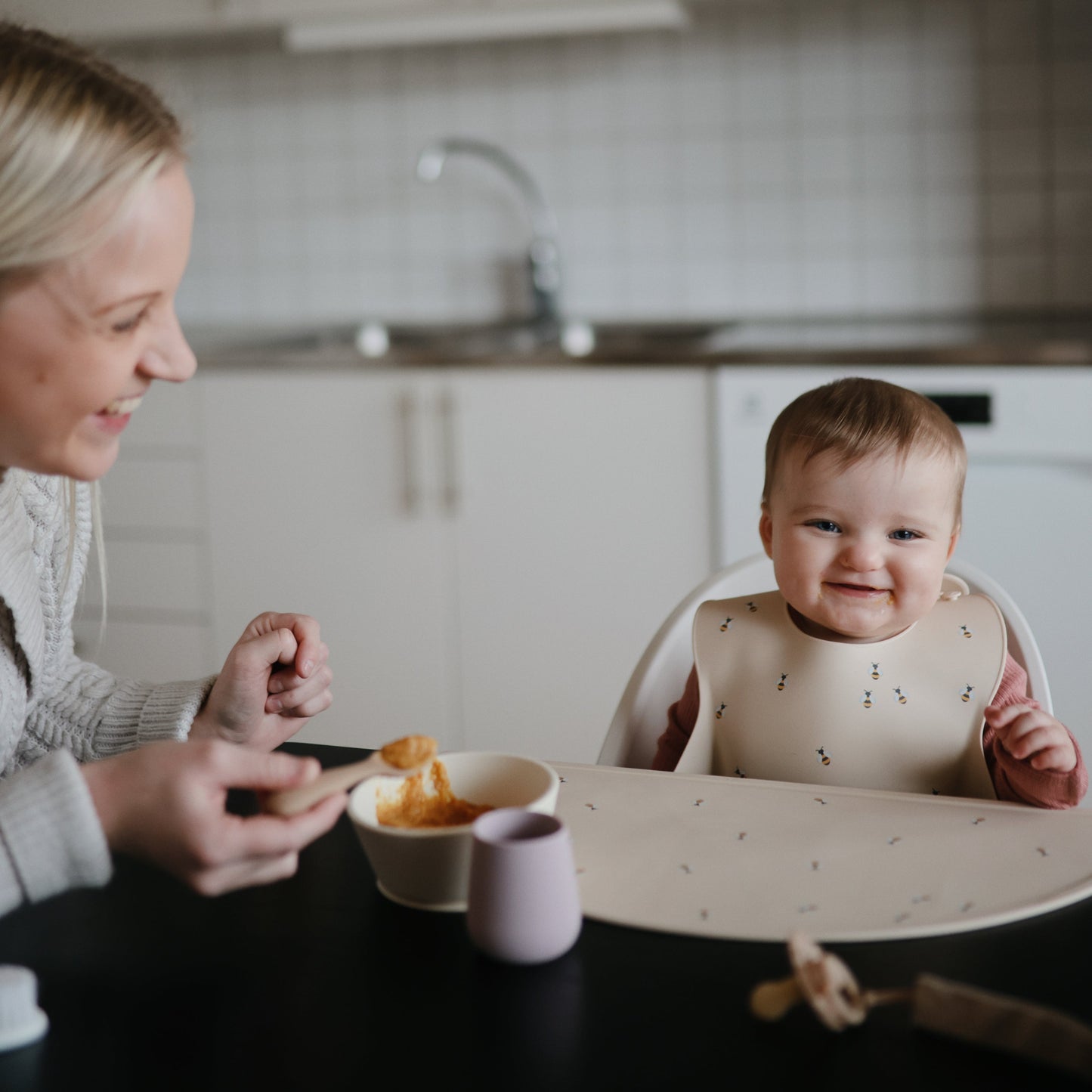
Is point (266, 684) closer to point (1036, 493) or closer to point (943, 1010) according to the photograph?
point (943, 1010)

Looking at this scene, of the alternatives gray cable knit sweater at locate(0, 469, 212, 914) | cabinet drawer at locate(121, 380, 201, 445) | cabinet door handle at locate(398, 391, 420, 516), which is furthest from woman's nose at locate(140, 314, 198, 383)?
cabinet drawer at locate(121, 380, 201, 445)

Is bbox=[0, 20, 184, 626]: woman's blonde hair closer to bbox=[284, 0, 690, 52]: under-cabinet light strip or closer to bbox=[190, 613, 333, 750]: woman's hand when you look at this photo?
bbox=[190, 613, 333, 750]: woman's hand

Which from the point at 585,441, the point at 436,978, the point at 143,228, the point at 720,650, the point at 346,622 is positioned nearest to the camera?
the point at 436,978

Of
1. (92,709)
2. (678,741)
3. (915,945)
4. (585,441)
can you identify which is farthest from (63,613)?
(585,441)

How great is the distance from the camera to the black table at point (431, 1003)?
647 millimetres

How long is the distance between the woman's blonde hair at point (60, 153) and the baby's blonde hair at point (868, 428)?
0.61 meters

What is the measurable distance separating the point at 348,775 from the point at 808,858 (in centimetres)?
32

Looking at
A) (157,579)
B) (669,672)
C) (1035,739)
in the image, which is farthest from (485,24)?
(1035,739)

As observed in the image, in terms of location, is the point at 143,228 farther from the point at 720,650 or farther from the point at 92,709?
the point at 720,650

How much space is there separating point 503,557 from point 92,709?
1.47 meters

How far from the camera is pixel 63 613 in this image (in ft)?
3.84

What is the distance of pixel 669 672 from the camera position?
1.35 meters

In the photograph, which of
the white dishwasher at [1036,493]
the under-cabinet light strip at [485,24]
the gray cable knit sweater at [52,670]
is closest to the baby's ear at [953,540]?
the gray cable knit sweater at [52,670]

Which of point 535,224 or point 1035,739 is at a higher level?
point 535,224
